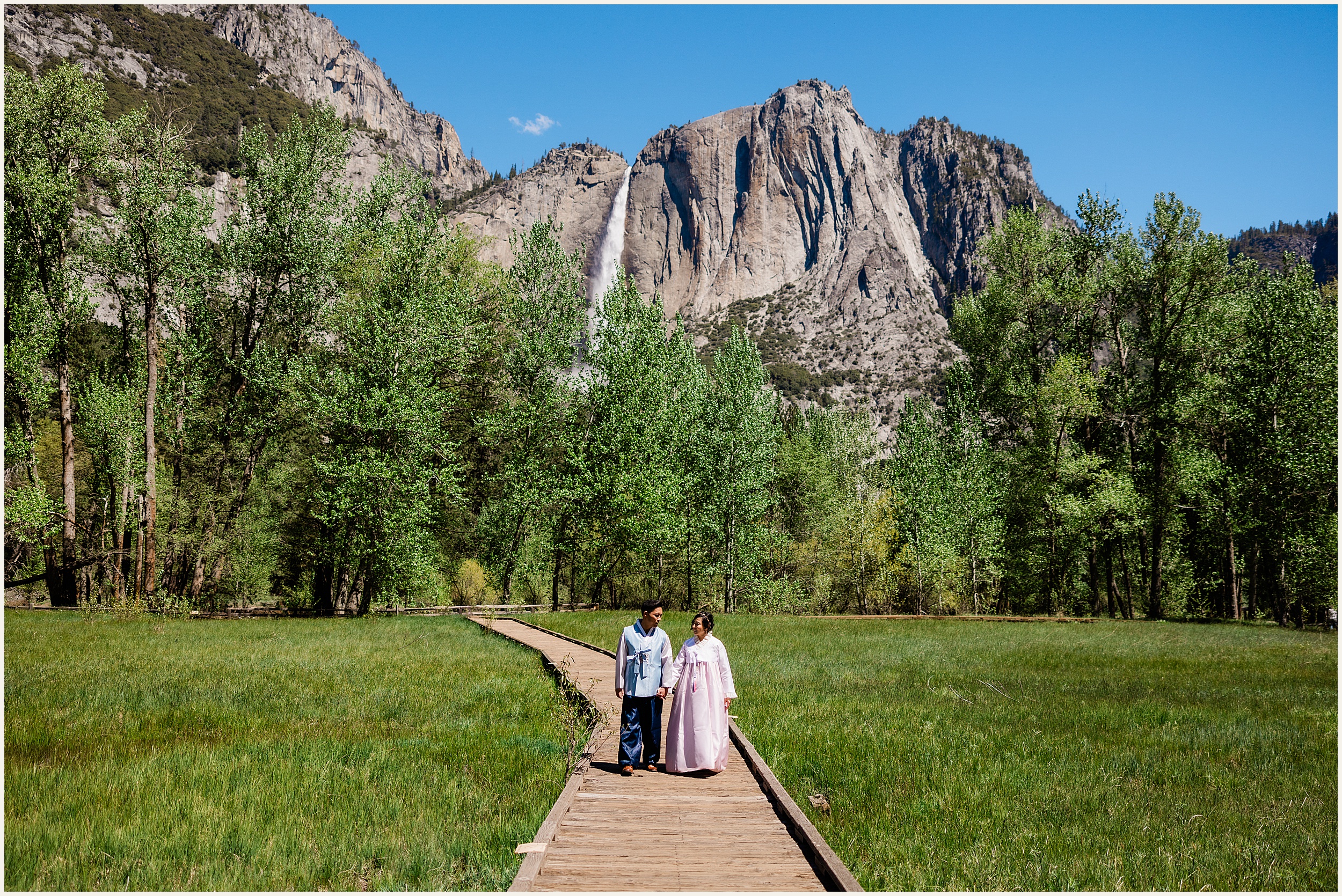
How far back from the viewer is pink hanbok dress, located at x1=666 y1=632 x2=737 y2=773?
28.0 ft

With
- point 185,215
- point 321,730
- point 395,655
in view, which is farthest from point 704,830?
point 185,215

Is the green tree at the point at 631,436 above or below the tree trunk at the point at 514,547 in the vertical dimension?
above

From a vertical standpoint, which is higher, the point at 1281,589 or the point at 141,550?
the point at 141,550

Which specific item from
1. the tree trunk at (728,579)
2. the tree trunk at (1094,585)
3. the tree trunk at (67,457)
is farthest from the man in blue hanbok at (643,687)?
the tree trunk at (1094,585)

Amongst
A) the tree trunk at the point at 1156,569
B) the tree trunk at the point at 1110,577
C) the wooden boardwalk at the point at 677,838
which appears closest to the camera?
the wooden boardwalk at the point at 677,838

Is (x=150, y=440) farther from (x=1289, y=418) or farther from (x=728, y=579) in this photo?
(x=1289, y=418)

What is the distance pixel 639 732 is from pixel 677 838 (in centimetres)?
241

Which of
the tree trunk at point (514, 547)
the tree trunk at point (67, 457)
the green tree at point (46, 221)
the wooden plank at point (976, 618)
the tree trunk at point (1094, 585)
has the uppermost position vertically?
the green tree at point (46, 221)

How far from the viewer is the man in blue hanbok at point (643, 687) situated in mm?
8641

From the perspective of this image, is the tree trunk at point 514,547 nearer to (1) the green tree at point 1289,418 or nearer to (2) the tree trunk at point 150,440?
(2) the tree trunk at point 150,440

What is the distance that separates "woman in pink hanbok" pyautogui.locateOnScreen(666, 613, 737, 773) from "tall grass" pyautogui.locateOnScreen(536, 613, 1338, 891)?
38.2 inches

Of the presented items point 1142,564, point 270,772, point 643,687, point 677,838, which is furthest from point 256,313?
point 1142,564

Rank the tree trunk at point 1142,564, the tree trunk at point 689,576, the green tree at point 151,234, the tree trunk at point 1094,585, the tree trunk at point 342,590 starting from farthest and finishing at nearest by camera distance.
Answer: the tree trunk at point 689,576 → the tree trunk at point 1142,564 → the tree trunk at point 1094,585 → the tree trunk at point 342,590 → the green tree at point 151,234

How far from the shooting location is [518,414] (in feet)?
109
